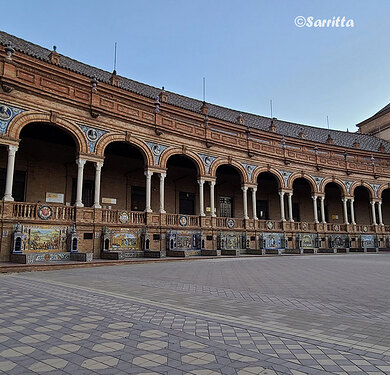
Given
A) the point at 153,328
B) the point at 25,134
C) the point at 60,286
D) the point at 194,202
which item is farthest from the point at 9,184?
the point at 194,202

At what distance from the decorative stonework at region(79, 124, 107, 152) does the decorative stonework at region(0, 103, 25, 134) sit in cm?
313

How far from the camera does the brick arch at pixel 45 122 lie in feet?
47.2

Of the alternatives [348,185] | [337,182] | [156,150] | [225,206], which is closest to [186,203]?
[225,206]

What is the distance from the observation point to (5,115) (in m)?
14.2

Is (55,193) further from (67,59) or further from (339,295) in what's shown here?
(339,295)

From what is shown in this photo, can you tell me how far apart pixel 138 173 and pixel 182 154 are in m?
4.05

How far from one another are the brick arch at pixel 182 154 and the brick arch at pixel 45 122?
475 cm

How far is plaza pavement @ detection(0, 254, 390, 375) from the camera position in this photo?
2865 millimetres

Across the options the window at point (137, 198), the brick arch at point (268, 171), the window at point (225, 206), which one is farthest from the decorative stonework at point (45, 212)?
the window at point (225, 206)

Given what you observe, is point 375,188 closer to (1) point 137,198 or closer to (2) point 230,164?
(2) point 230,164

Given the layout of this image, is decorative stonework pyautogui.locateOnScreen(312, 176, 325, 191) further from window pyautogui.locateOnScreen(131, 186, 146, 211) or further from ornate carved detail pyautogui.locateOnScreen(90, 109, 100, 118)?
ornate carved detail pyautogui.locateOnScreen(90, 109, 100, 118)

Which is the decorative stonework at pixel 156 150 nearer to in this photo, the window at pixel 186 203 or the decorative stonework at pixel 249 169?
the window at pixel 186 203

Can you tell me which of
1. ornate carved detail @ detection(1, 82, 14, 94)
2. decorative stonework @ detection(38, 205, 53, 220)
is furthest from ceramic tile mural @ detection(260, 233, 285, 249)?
ornate carved detail @ detection(1, 82, 14, 94)

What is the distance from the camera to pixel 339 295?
21.2 feet
